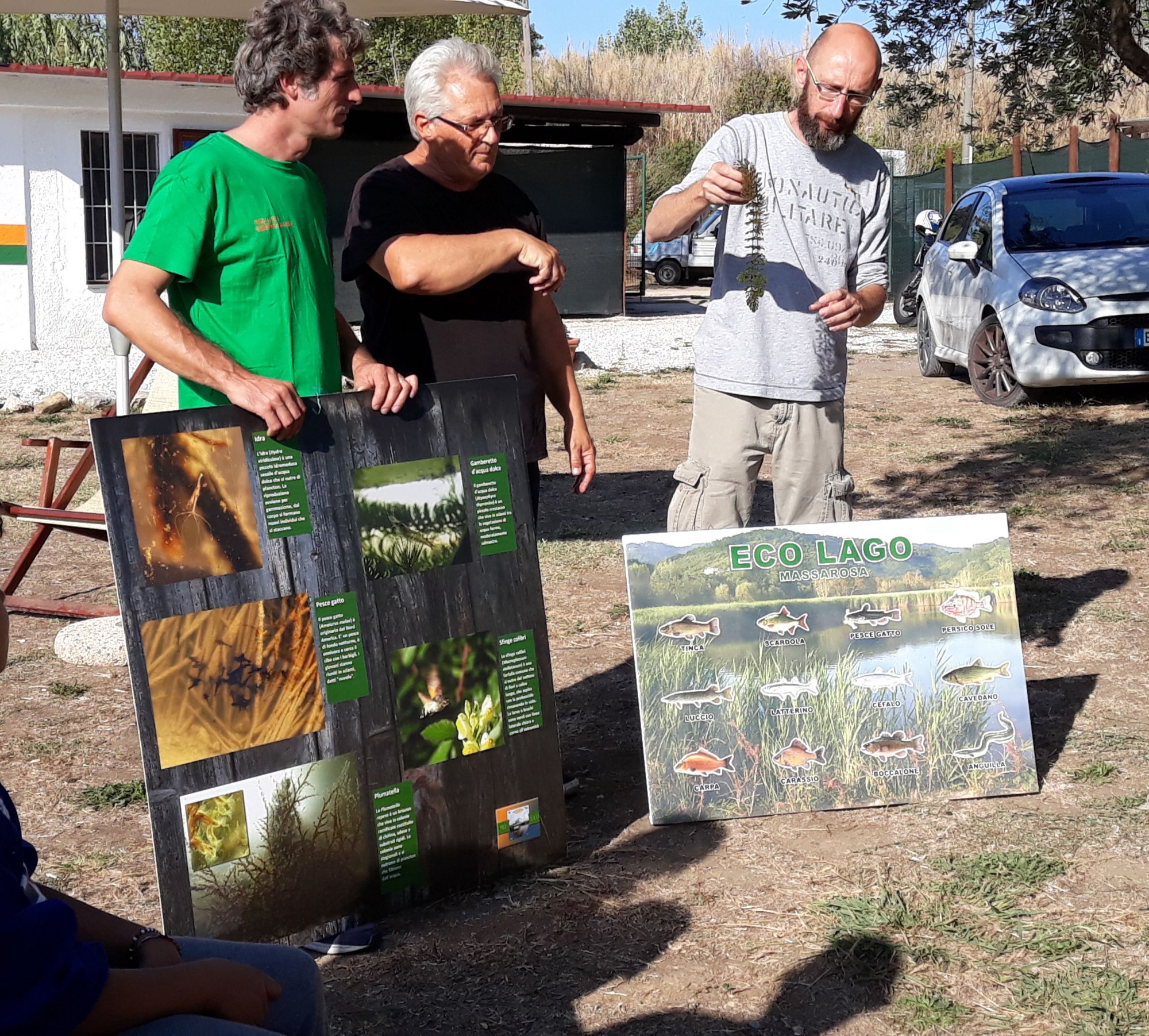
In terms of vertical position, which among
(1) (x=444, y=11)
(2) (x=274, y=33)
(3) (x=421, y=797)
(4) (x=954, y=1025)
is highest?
(1) (x=444, y=11)

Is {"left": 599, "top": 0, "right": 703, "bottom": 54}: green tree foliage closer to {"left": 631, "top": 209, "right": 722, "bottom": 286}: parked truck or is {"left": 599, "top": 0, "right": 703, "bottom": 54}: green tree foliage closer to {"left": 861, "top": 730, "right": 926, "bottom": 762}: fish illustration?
{"left": 631, "top": 209, "right": 722, "bottom": 286}: parked truck

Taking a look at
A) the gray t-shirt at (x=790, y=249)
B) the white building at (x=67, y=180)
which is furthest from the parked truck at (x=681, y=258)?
the gray t-shirt at (x=790, y=249)

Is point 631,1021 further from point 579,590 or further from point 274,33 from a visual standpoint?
point 579,590

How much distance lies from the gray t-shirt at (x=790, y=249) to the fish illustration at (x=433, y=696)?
133 cm

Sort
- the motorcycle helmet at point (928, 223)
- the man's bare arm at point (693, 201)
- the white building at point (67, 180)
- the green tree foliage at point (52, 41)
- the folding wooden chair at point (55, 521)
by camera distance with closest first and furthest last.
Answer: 1. the man's bare arm at point (693, 201)
2. the folding wooden chair at point (55, 521)
3. the motorcycle helmet at point (928, 223)
4. the white building at point (67, 180)
5. the green tree foliage at point (52, 41)

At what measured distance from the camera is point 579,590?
628 cm

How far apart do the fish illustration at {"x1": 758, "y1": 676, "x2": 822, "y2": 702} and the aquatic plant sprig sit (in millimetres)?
1083

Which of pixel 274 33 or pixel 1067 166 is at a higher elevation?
pixel 1067 166

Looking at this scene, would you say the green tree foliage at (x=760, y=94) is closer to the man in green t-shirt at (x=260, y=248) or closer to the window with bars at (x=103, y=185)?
the window with bars at (x=103, y=185)

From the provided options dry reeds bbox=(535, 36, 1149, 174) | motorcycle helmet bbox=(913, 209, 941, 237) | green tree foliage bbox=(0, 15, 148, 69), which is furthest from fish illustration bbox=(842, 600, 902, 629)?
dry reeds bbox=(535, 36, 1149, 174)

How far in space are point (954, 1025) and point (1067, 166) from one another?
18842 mm

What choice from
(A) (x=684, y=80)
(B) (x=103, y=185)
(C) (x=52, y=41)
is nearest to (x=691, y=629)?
(B) (x=103, y=185)

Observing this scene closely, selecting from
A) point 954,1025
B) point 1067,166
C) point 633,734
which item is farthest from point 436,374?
point 1067,166

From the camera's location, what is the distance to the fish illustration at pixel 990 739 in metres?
3.77
